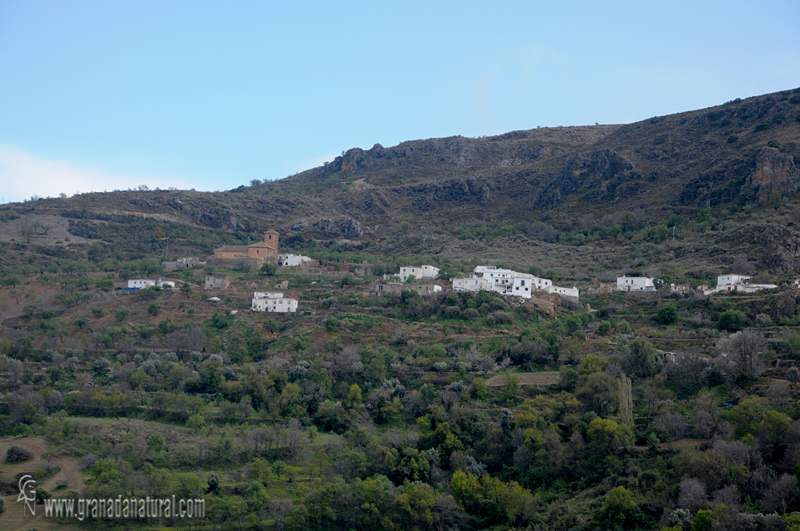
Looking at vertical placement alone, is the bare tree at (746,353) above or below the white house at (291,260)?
below

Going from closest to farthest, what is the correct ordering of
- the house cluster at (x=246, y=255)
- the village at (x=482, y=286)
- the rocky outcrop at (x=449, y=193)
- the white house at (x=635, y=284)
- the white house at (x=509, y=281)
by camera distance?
the village at (x=482, y=286), the white house at (x=509, y=281), the white house at (x=635, y=284), the house cluster at (x=246, y=255), the rocky outcrop at (x=449, y=193)

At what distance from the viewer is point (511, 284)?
4284cm

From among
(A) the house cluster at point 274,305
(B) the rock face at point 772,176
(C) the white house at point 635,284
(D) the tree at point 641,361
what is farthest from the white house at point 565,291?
(B) the rock face at point 772,176

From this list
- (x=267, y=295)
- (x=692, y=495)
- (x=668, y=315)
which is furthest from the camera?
(x=267, y=295)

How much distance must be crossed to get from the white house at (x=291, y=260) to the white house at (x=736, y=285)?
83.6ft

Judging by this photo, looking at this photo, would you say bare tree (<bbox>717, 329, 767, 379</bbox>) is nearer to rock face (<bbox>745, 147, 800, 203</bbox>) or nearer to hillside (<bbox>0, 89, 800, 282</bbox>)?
hillside (<bbox>0, 89, 800, 282</bbox>)

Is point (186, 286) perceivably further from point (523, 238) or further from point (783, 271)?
point (783, 271)

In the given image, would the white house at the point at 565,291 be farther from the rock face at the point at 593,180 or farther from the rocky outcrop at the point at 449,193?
the rocky outcrop at the point at 449,193

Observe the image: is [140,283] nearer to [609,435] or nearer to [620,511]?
[609,435]

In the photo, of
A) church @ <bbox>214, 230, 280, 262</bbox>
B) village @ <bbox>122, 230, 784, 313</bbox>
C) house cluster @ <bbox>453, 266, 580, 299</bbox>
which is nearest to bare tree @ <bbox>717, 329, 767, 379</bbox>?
village @ <bbox>122, 230, 784, 313</bbox>

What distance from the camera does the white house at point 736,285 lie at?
38.8 metres

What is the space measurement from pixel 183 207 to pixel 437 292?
32552mm

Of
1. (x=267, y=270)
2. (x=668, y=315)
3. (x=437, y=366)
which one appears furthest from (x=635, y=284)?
(x=267, y=270)

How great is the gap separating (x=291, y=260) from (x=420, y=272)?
9984 mm
